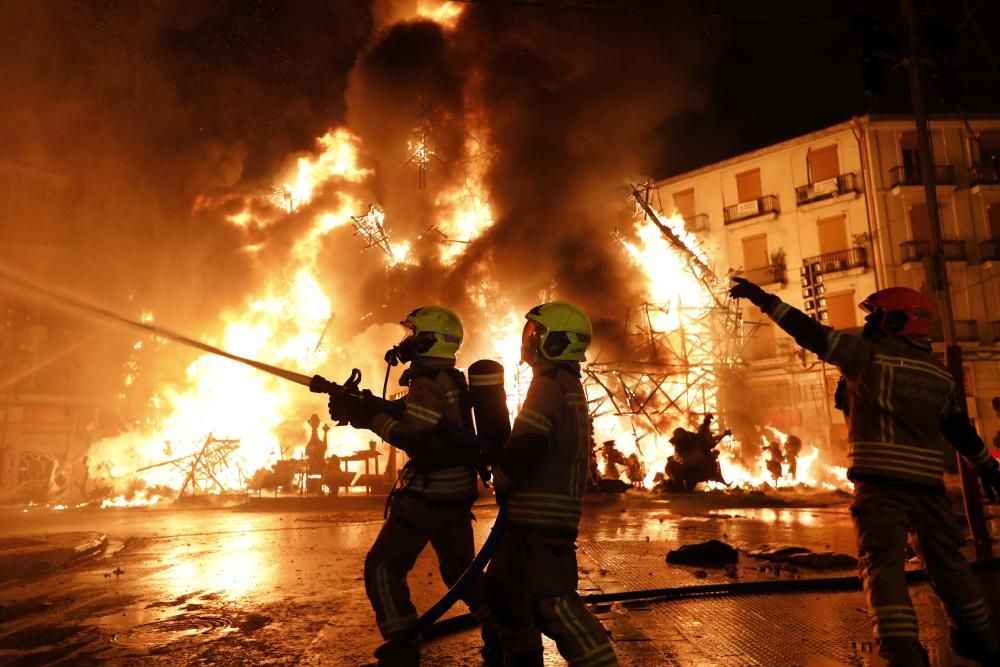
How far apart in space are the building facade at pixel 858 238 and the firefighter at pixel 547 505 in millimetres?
25927

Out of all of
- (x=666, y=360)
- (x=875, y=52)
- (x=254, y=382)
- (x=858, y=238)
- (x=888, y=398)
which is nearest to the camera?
(x=888, y=398)

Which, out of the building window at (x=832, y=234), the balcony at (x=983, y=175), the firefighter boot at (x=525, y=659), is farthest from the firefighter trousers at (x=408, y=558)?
the balcony at (x=983, y=175)

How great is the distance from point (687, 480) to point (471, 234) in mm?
11682

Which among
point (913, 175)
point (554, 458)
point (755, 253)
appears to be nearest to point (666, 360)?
point (755, 253)

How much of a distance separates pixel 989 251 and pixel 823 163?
7.50 metres

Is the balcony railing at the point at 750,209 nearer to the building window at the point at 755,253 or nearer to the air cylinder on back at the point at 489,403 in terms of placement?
the building window at the point at 755,253

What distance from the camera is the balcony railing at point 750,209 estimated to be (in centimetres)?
3042

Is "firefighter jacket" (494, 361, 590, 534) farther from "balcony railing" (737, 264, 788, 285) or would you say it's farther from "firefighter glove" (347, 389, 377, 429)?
"balcony railing" (737, 264, 788, 285)

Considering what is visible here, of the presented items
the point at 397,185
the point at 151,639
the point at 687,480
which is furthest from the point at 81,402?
the point at 151,639

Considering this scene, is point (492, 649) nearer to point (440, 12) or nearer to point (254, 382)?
point (254, 382)

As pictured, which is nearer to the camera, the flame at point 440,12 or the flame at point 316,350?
the flame at point 316,350

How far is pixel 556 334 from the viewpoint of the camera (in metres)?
3.47

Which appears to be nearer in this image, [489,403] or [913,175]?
[489,403]

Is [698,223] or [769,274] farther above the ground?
[698,223]
